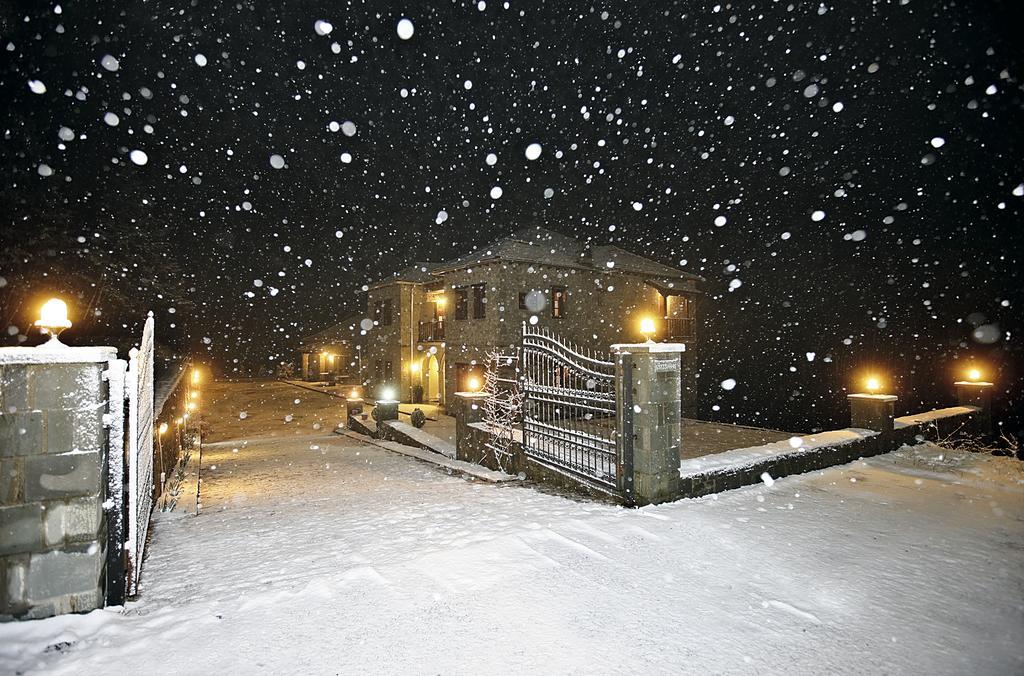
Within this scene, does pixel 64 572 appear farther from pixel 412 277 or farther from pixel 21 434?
pixel 412 277

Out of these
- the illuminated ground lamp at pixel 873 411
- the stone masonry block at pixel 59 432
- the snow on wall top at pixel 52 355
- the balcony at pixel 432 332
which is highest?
the balcony at pixel 432 332

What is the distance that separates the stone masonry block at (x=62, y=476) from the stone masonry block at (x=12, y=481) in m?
0.03

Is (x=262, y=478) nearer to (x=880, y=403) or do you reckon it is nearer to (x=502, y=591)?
(x=502, y=591)

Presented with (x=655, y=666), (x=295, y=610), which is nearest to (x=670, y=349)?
(x=655, y=666)

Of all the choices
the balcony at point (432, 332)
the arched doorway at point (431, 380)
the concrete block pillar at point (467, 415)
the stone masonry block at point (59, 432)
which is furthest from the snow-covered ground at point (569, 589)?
the arched doorway at point (431, 380)

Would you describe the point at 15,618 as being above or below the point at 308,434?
above

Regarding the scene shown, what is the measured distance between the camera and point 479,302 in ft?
68.6

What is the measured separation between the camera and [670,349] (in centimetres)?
594

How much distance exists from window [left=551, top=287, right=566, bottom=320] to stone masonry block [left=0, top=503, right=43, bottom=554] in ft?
60.9

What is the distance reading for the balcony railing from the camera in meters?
24.0

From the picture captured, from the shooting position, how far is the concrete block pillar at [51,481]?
3043 millimetres

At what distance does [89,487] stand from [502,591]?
120 inches

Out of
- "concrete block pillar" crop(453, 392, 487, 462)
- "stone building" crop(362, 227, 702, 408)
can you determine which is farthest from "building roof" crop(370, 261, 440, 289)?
"concrete block pillar" crop(453, 392, 487, 462)

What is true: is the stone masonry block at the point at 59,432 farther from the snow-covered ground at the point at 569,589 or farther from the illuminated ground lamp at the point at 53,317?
the snow-covered ground at the point at 569,589
